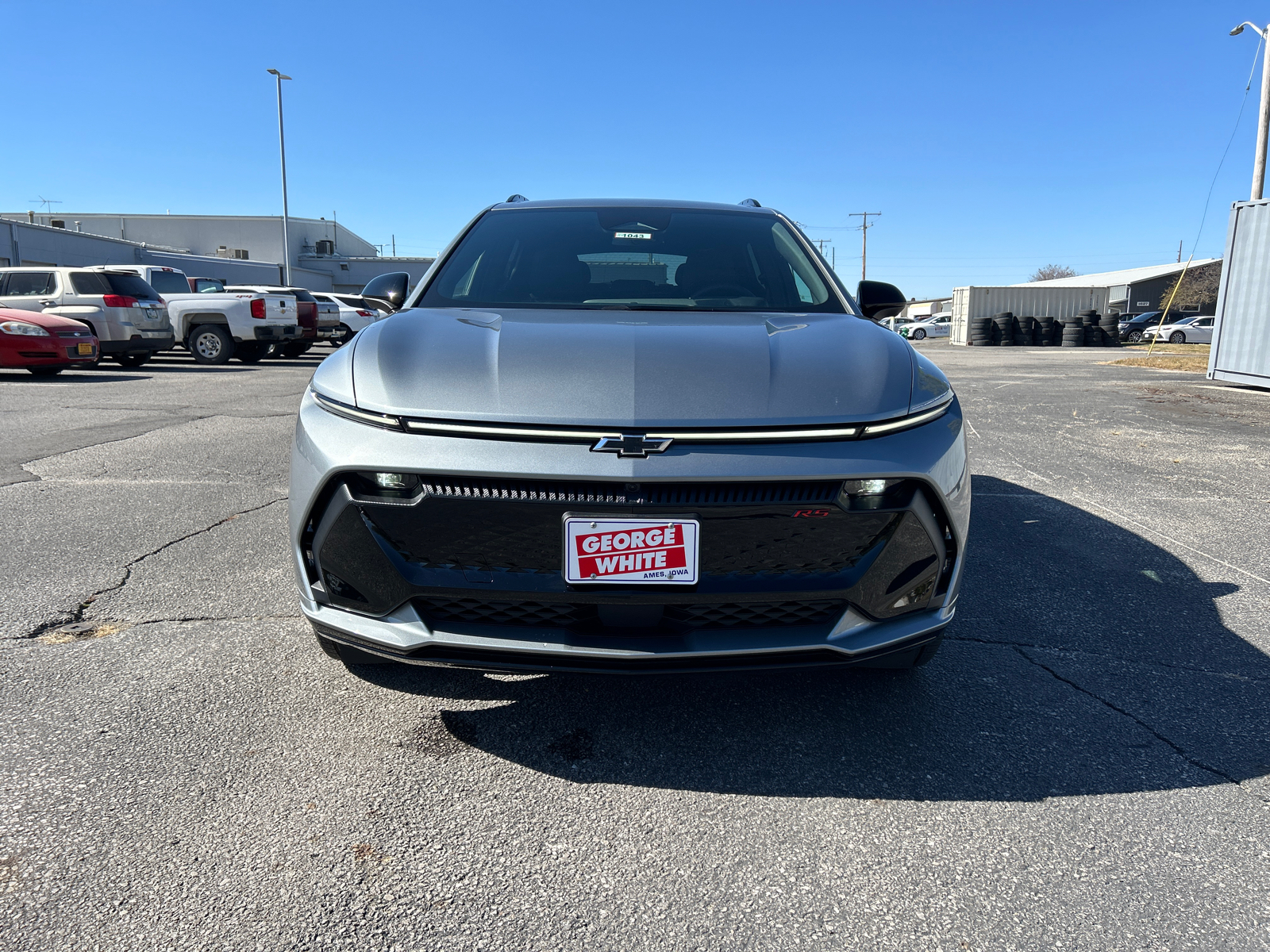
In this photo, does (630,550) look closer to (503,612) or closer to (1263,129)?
→ (503,612)

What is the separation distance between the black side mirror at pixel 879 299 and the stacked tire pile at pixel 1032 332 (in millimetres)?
39739

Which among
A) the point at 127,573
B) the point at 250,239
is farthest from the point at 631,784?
the point at 250,239

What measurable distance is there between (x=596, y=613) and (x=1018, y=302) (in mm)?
49437

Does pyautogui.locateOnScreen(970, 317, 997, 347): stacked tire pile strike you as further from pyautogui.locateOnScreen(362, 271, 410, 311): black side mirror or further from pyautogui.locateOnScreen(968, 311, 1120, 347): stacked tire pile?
pyautogui.locateOnScreen(362, 271, 410, 311): black side mirror

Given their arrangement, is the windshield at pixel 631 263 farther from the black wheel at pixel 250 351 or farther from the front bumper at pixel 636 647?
the black wheel at pixel 250 351

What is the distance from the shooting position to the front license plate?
194 centimetres

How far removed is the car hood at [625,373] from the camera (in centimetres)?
204

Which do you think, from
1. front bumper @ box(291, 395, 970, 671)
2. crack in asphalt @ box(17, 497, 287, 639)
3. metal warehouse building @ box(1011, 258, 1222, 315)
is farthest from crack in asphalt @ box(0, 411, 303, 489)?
metal warehouse building @ box(1011, 258, 1222, 315)

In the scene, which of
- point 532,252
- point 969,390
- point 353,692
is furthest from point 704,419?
point 969,390

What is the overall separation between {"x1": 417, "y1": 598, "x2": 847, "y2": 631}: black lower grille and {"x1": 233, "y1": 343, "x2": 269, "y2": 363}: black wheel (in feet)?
55.9

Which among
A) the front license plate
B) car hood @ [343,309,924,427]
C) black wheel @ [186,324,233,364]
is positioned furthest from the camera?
black wheel @ [186,324,233,364]

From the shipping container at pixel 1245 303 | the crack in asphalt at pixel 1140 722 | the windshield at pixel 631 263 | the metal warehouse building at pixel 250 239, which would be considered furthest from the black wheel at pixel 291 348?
the metal warehouse building at pixel 250 239

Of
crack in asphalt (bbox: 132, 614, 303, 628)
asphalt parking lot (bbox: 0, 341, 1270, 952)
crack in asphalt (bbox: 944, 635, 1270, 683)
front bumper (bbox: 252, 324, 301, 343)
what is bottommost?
asphalt parking lot (bbox: 0, 341, 1270, 952)

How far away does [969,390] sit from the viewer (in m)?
12.9
